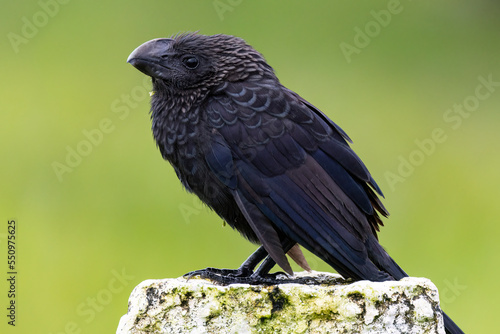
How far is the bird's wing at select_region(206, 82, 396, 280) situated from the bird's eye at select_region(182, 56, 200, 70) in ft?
0.88

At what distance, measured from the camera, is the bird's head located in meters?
4.35

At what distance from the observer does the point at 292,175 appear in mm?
3951

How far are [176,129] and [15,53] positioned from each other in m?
5.24

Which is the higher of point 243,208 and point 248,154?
point 248,154

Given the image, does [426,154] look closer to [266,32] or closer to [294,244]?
[266,32]

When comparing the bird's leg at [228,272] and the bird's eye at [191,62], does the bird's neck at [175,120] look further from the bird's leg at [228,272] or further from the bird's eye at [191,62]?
the bird's leg at [228,272]

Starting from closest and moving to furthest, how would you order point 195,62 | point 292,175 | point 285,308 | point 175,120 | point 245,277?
point 285,308 → point 292,175 → point 245,277 → point 175,120 → point 195,62

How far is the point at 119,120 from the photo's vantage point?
8.27 meters

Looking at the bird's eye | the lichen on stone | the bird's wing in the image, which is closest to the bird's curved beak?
the bird's eye

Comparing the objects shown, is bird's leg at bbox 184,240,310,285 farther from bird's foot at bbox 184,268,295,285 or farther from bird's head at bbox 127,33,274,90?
bird's head at bbox 127,33,274,90

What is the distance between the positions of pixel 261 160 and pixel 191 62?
33.0 inches

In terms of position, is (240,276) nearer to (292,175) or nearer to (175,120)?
(292,175)

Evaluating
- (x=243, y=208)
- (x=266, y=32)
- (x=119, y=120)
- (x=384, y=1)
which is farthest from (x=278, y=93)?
(x=384, y=1)

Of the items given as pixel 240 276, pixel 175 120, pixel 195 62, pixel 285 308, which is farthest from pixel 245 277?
pixel 195 62
